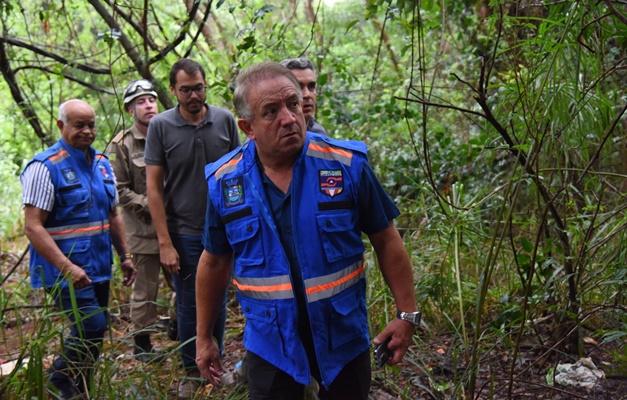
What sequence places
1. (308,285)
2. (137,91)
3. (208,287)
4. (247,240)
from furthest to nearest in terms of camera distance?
(137,91) < (208,287) < (247,240) < (308,285)

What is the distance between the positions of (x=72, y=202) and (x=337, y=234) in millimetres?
2340

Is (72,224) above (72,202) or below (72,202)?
below

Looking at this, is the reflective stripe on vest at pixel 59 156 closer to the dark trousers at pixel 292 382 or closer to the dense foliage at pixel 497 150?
the dense foliage at pixel 497 150

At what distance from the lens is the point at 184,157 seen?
4.59 meters

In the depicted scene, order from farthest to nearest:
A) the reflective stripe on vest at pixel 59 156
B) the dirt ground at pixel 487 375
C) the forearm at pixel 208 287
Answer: the reflective stripe on vest at pixel 59 156, the dirt ground at pixel 487 375, the forearm at pixel 208 287

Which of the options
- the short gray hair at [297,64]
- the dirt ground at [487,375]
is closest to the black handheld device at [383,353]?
the dirt ground at [487,375]

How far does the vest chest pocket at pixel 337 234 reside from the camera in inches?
102

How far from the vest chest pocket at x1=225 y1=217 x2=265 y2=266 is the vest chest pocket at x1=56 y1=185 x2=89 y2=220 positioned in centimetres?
195

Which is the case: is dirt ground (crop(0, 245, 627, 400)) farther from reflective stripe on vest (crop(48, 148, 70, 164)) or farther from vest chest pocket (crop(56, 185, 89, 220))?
reflective stripe on vest (crop(48, 148, 70, 164))

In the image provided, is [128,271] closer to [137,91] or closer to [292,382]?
[137,91]

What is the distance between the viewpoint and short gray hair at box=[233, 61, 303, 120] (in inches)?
106

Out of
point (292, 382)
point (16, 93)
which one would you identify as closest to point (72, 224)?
point (292, 382)

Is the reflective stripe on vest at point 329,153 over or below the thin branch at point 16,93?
below

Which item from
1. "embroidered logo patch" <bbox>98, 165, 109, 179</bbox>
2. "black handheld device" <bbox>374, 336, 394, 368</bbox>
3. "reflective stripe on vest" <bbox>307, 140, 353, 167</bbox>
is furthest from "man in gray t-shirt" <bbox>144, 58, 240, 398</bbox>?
"black handheld device" <bbox>374, 336, 394, 368</bbox>
